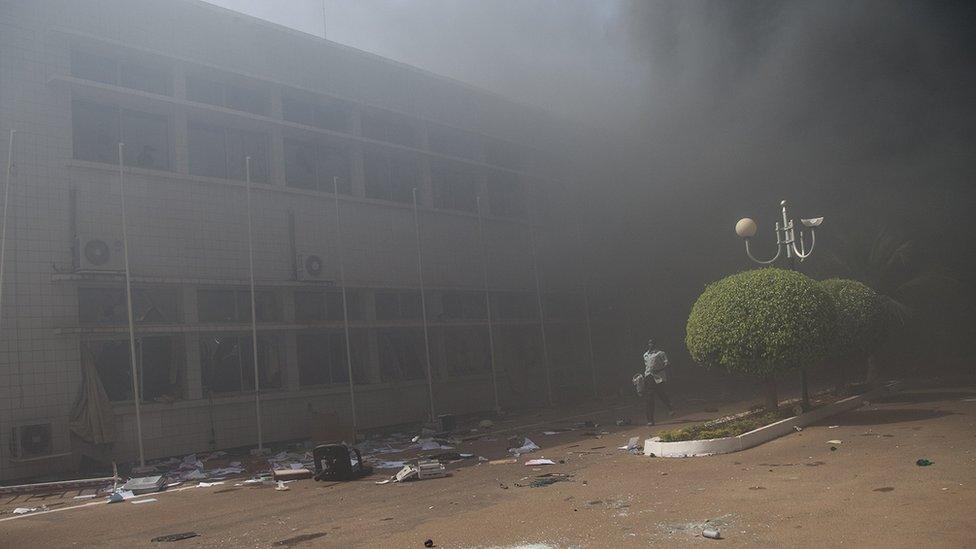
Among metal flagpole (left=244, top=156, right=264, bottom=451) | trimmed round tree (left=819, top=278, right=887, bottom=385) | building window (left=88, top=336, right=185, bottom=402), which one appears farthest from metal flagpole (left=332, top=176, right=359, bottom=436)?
trimmed round tree (left=819, top=278, right=887, bottom=385)

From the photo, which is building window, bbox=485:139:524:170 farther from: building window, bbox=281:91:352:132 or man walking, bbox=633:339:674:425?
man walking, bbox=633:339:674:425

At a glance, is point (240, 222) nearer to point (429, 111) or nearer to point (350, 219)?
point (350, 219)

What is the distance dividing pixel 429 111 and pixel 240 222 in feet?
21.6

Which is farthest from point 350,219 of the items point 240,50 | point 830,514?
point 830,514

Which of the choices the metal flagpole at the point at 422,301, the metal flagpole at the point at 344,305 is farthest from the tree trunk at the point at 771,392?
the metal flagpole at the point at 344,305

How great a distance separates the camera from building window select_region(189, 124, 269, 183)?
14.2 metres

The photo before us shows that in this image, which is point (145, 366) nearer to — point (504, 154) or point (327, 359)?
point (327, 359)

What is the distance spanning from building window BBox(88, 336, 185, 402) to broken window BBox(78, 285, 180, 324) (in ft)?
1.18

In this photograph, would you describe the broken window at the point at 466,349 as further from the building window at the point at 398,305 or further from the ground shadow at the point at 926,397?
the ground shadow at the point at 926,397

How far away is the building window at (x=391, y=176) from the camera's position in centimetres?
1758

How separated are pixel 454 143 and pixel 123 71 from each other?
8.89 m

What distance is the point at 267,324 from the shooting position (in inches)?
574

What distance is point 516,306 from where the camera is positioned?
2112 cm

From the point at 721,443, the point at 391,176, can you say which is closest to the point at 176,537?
the point at 721,443
